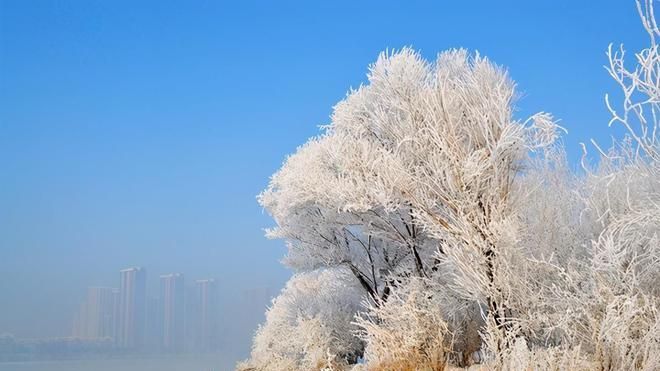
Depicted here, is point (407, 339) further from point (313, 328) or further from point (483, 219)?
point (313, 328)

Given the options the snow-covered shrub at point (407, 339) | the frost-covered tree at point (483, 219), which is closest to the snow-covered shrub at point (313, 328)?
the frost-covered tree at point (483, 219)

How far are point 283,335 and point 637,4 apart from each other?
14.6 m

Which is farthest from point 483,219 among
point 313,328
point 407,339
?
point 313,328

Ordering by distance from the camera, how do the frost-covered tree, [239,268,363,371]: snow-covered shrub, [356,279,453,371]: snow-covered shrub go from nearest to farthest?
the frost-covered tree, [356,279,453,371]: snow-covered shrub, [239,268,363,371]: snow-covered shrub

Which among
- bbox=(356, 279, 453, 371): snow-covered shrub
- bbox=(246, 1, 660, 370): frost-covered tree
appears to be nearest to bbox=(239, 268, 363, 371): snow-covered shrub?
bbox=(246, 1, 660, 370): frost-covered tree

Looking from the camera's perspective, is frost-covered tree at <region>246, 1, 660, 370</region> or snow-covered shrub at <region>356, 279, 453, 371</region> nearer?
frost-covered tree at <region>246, 1, 660, 370</region>

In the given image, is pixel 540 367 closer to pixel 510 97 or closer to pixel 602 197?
pixel 602 197

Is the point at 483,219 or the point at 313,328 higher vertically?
the point at 483,219

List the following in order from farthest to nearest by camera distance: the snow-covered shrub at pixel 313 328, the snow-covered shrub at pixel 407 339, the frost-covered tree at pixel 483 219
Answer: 1. the snow-covered shrub at pixel 313 328
2. the snow-covered shrub at pixel 407 339
3. the frost-covered tree at pixel 483 219

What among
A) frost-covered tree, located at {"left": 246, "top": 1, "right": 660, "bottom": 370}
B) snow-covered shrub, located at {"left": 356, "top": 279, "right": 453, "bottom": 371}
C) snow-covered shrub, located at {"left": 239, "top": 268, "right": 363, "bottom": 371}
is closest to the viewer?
frost-covered tree, located at {"left": 246, "top": 1, "right": 660, "bottom": 370}

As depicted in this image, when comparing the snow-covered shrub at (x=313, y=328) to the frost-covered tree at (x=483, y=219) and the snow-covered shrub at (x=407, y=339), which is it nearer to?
the frost-covered tree at (x=483, y=219)

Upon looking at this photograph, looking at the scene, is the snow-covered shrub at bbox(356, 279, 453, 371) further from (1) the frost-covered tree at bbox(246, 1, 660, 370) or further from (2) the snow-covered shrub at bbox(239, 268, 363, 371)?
(2) the snow-covered shrub at bbox(239, 268, 363, 371)

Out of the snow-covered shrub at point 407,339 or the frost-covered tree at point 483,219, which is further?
the snow-covered shrub at point 407,339

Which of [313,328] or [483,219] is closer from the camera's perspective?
[483,219]
